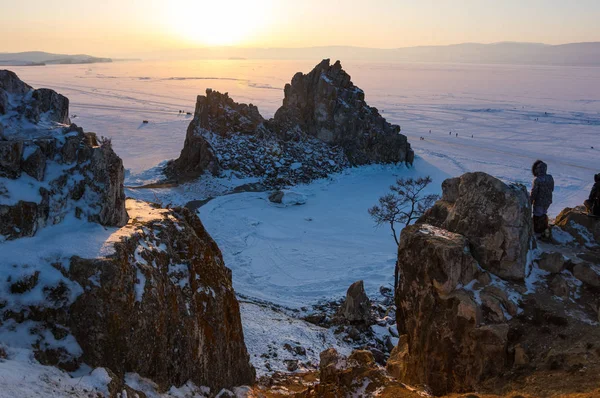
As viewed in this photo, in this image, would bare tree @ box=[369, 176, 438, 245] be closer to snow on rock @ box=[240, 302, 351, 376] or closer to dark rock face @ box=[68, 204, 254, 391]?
snow on rock @ box=[240, 302, 351, 376]

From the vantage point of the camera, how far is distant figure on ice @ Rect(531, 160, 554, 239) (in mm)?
14328

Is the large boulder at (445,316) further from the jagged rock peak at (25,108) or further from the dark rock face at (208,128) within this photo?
the dark rock face at (208,128)

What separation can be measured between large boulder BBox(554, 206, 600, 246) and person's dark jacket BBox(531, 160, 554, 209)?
1.18 meters

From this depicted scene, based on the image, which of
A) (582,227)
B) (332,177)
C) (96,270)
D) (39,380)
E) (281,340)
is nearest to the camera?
(39,380)

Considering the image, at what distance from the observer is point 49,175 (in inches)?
494

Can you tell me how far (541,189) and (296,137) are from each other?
123ft

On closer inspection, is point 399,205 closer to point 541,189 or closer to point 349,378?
point 541,189

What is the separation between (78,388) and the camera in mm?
8383

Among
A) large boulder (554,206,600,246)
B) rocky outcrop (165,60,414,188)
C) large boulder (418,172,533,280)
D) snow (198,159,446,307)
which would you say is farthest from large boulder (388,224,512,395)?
rocky outcrop (165,60,414,188)

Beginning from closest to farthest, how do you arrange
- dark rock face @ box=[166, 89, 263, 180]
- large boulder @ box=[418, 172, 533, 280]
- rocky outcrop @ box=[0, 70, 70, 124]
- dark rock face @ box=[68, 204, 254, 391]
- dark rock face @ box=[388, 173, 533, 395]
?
dark rock face @ box=[68, 204, 254, 391]
dark rock face @ box=[388, 173, 533, 395]
large boulder @ box=[418, 172, 533, 280]
rocky outcrop @ box=[0, 70, 70, 124]
dark rock face @ box=[166, 89, 263, 180]

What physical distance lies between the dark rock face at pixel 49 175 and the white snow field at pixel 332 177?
7.99m

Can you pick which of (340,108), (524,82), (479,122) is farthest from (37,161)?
(524,82)

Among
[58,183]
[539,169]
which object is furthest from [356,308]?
[58,183]

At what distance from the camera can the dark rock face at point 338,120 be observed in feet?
169
